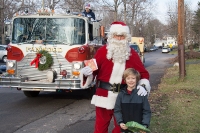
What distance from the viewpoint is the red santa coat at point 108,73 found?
3.93 meters

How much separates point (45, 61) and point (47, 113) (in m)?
1.48

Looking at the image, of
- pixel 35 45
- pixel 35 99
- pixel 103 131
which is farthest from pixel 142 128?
pixel 35 99

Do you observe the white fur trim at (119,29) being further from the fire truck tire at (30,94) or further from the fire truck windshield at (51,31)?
the fire truck tire at (30,94)

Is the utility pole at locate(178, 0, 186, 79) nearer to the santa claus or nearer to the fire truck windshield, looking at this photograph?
the fire truck windshield

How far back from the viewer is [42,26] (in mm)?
8609

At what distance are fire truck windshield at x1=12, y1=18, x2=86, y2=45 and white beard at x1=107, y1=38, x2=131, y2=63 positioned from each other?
14.6ft

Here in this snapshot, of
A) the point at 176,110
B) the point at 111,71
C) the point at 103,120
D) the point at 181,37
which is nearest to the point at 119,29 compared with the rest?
the point at 111,71

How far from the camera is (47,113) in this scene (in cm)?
747

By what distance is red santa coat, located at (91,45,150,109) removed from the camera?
393 centimetres

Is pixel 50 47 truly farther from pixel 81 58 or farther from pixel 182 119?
pixel 182 119

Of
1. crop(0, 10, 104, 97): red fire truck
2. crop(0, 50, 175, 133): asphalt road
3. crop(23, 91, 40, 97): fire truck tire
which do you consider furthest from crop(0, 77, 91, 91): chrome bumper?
crop(23, 91, 40, 97): fire truck tire

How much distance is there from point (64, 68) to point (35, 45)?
42.3 inches

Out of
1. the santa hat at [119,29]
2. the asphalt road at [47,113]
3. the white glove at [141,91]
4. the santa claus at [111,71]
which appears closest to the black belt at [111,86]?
the santa claus at [111,71]

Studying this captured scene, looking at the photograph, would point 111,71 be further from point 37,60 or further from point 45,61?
point 37,60
